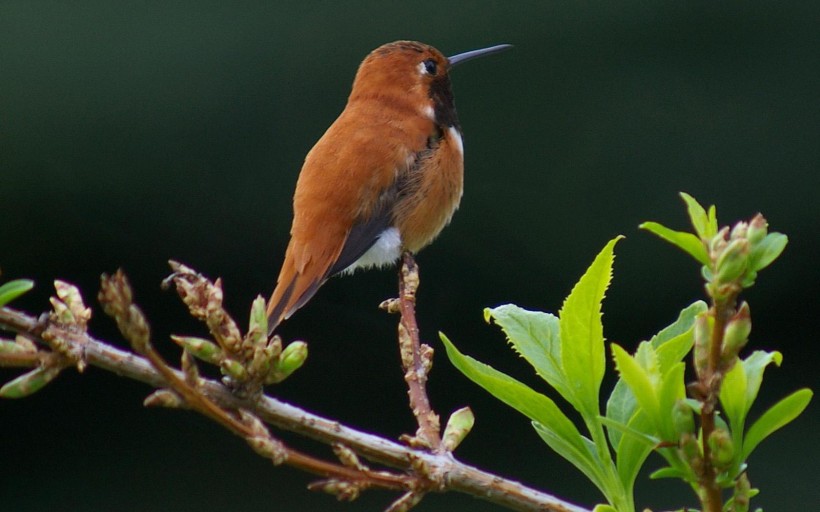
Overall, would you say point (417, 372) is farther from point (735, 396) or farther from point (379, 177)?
point (379, 177)

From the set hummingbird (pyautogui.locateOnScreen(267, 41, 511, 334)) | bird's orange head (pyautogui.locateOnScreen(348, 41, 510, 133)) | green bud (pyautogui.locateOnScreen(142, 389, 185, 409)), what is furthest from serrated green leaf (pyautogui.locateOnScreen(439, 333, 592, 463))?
bird's orange head (pyautogui.locateOnScreen(348, 41, 510, 133))

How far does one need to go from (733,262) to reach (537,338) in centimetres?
24

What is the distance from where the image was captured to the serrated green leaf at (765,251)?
1.82 ft

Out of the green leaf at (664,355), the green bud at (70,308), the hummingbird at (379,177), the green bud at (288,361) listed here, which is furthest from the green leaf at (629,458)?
the hummingbird at (379,177)

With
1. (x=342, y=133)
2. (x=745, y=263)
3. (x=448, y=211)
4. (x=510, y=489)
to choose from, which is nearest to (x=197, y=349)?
(x=510, y=489)

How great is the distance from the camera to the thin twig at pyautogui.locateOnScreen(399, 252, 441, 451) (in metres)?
0.68

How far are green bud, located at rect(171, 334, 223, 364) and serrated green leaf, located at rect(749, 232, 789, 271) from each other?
1.02ft

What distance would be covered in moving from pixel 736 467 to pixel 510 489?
134mm

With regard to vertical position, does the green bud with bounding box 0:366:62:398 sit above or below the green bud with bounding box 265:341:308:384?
below

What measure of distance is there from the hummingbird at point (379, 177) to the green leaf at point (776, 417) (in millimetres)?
1220

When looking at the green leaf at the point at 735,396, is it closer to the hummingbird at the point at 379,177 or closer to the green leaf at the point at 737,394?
the green leaf at the point at 737,394

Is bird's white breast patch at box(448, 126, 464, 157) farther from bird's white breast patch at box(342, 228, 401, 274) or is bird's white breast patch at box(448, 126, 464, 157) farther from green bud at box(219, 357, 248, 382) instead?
green bud at box(219, 357, 248, 382)

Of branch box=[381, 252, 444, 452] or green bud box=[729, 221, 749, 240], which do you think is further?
branch box=[381, 252, 444, 452]

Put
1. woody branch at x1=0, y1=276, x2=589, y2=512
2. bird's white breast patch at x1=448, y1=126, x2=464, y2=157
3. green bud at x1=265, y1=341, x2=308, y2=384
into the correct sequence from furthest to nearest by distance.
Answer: bird's white breast patch at x1=448, y1=126, x2=464, y2=157, green bud at x1=265, y1=341, x2=308, y2=384, woody branch at x1=0, y1=276, x2=589, y2=512
